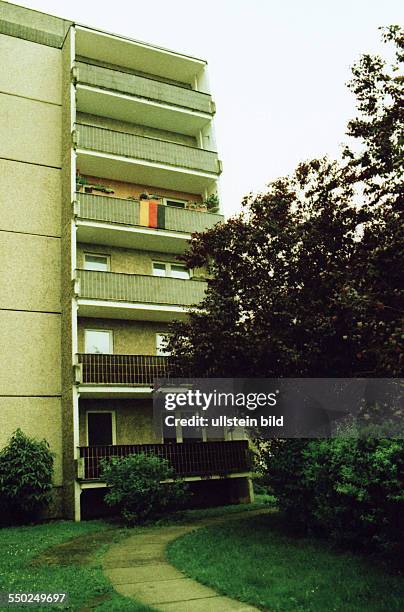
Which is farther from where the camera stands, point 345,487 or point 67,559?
point 67,559

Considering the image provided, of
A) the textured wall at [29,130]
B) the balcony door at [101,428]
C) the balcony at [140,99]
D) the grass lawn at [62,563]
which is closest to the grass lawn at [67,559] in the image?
the grass lawn at [62,563]

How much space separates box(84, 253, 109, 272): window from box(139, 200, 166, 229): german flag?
239 centimetres

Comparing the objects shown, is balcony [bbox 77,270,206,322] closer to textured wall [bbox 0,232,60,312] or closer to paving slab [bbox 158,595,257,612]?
textured wall [bbox 0,232,60,312]

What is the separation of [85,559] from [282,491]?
185 inches

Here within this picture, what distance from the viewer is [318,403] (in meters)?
14.3

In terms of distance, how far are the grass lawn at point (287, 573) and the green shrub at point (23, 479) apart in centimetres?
747

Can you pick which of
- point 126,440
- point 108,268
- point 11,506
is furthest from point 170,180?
point 11,506

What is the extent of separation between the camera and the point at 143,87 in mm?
27266

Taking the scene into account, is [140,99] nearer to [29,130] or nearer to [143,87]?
[143,87]

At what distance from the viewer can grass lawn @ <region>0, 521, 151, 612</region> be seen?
847cm

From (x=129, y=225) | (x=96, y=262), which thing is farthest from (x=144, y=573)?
(x=96, y=262)

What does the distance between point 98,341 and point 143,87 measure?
12.4 m

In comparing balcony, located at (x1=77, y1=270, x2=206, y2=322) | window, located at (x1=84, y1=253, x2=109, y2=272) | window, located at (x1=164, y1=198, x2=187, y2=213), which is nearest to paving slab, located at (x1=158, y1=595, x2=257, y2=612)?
balcony, located at (x1=77, y1=270, x2=206, y2=322)

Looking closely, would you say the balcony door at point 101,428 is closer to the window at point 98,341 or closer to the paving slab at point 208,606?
the window at point 98,341
